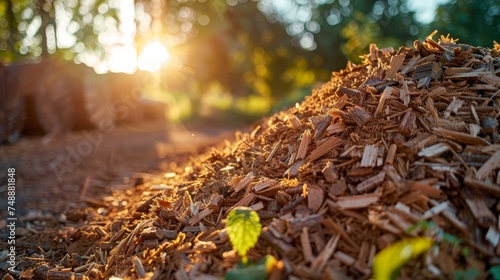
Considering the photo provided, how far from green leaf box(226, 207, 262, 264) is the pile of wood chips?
132 mm

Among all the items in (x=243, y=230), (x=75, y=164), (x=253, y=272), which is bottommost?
(x=75, y=164)

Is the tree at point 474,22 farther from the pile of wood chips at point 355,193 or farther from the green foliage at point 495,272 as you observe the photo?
the green foliage at point 495,272

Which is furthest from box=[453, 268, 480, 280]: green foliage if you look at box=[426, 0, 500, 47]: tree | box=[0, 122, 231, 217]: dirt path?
box=[426, 0, 500, 47]: tree

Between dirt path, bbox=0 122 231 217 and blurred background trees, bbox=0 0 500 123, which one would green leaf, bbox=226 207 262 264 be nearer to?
dirt path, bbox=0 122 231 217

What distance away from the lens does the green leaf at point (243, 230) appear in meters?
2.30

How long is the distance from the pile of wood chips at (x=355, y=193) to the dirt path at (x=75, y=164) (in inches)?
58.4

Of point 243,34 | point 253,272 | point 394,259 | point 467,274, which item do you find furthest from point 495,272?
point 243,34


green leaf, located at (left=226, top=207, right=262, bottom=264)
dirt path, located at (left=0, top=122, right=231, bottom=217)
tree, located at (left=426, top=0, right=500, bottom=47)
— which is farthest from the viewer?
tree, located at (left=426, top=0, right=500, bottom=47)

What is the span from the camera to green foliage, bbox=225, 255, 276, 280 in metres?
2.11

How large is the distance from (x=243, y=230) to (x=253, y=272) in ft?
0.92

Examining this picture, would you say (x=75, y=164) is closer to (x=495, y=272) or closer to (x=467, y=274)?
(x=467, y=274)

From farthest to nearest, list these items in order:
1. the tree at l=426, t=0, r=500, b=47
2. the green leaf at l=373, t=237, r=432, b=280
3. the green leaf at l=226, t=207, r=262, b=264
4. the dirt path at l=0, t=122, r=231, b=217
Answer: the tree at l=426, t=0, r=500, b=47, the dirt path at l=0, t=122, r=231, b=217, the green leaf at l=226, t=207, r=262, b=264, the green leaf at l=373, t=237, r=432, b=280

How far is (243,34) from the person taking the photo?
2166 centimetres

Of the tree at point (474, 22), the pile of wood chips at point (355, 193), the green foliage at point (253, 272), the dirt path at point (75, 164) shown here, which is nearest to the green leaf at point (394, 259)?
the pile of wood chips at point (355, 193)
